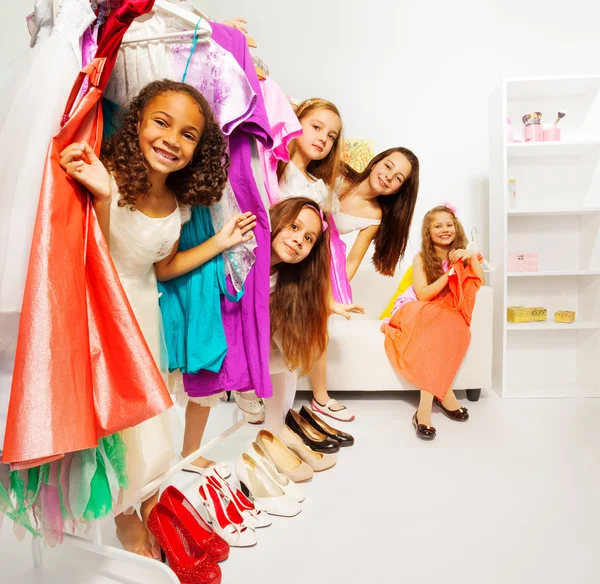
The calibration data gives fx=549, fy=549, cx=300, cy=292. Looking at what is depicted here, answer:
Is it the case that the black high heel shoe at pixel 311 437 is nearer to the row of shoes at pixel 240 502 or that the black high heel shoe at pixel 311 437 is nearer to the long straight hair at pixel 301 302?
the row of shoes at pixel 240 502

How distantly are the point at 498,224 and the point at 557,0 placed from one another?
139 centimetres

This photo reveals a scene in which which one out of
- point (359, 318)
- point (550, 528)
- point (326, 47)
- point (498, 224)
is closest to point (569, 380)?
point (498, 224)

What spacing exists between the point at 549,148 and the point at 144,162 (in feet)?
8.17

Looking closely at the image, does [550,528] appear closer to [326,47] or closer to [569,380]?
[569,380]

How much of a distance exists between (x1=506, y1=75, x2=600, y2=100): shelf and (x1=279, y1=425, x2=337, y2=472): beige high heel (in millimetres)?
2125

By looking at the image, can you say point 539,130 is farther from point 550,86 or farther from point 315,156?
point 315,156

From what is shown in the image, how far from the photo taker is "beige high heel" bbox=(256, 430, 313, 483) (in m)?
1.86

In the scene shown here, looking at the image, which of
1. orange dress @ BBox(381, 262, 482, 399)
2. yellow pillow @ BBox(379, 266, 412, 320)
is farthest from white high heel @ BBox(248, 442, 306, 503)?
yellow pillow @ BBox(379, 266, 412, 320)

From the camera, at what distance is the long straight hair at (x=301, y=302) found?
6.25 ft

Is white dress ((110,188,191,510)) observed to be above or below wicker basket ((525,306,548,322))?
above

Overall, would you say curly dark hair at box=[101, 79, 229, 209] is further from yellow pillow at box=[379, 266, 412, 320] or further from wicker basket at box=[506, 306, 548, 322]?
wicker basket at box=[506, 306, 548, 322]

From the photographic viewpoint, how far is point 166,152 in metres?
1.28

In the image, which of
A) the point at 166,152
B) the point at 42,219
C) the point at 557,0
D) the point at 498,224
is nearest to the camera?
the point at 42,219

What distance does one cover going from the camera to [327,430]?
2.25 m
